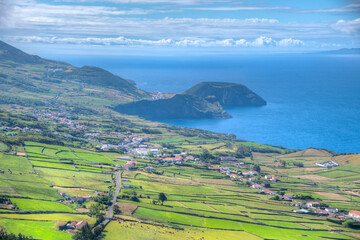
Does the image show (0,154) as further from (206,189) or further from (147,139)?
(147,139)

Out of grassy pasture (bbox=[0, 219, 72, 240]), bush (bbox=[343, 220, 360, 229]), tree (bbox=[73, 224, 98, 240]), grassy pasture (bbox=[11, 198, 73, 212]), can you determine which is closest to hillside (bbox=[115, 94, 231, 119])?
bush (bbox=[343, 220, 360, 229])

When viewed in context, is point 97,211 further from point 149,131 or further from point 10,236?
point 149,131

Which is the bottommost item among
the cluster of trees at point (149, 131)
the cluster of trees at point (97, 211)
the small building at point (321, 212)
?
the small building at point (321, 212)

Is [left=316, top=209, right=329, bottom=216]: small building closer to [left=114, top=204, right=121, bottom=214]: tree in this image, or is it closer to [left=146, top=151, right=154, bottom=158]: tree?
[left=114, top=204, right=121, bottom=214]: tree

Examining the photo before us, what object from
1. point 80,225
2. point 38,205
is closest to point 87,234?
point 80,225

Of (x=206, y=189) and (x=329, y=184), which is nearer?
(x=206, y=189)

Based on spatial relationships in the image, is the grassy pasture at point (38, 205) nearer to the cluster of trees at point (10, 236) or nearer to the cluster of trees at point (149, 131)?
the cluster of trees at point (10, 236)

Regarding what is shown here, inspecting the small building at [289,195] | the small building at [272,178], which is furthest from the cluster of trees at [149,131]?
the small building at [289,195]

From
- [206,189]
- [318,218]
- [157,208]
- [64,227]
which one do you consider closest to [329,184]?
[318,218]
